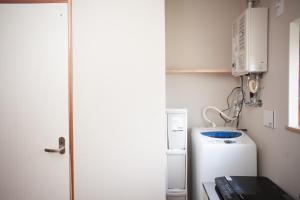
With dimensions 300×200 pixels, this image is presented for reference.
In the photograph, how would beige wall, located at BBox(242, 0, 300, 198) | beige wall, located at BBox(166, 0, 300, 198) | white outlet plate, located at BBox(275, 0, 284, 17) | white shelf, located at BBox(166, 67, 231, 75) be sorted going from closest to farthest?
beige wall, located at BBox(242, 0, 300, 198), white outlet plate, located at BBox(275, 0, 284, 17), white shelf, located at BBox(166, 67, 231, 75), beige wall, located at BBox(166, 0, 300, 198)

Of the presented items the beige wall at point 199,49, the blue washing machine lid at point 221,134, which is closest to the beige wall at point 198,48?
the beige wall at point 199,49

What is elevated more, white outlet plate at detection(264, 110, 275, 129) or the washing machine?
white outlet plate at detection(264, 110, 275, 129)

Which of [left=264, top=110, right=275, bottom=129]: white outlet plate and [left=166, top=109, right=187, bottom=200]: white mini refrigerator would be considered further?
[left=166, top=109, right=187, bottom=200]: white mini refrigerator

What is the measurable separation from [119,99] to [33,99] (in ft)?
2.30

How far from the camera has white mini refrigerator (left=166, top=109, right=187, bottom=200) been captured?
6.04ft

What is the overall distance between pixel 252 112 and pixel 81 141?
1.52 meters

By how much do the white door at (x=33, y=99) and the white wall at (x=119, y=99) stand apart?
0.47 feet

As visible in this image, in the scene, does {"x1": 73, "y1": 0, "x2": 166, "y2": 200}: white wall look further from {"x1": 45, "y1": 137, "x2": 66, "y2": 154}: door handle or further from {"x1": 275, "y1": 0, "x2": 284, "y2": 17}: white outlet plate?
{"x1": 275, "y1": 0, "x2": 284, "y2": 17}: white outlet plate

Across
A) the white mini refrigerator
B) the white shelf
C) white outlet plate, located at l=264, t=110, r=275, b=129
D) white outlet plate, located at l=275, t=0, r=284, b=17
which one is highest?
white outlet plate, located at l=275, t=0, r=284, b=17

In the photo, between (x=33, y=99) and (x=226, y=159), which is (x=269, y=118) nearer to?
(x=226, y=159)

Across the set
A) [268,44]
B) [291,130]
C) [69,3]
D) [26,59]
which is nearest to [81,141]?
[26,59]

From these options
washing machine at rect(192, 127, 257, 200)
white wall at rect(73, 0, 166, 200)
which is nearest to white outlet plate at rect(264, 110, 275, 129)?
washing machine at rect(192, 127, 257, 200)

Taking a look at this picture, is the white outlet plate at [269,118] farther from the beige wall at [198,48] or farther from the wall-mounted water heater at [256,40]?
the beige wall at [198,48]

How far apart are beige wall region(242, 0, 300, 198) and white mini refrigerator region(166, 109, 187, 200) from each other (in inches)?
25.6
